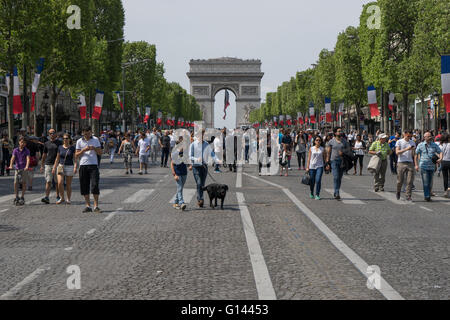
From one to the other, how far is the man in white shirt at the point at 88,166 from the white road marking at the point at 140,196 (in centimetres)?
248

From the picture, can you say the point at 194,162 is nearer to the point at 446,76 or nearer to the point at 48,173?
the point at 48,173

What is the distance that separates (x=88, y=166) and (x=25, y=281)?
6.88 meters

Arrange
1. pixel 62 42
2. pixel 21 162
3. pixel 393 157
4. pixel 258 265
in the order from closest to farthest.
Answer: pixel 258 265 < pixel 21 162 < pixel 393 157 < pixel 62 42

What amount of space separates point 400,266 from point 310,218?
4.79 metres

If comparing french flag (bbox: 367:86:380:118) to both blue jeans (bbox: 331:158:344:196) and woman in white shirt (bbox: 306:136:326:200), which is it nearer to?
blue jeans (bbox: 331:158:344:196)

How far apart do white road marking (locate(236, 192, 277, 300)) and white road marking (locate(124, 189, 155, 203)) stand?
4502mm

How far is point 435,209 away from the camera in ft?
48.4

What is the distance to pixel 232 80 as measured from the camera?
510 feet

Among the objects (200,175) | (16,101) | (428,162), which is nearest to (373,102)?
(16,101)

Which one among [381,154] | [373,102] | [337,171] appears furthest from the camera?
[373,102]

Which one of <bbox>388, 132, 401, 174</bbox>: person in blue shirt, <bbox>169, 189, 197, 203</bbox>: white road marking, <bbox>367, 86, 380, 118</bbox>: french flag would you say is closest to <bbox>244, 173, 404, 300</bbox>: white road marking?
<bbox>169, 189, 197, 203</bbox>: white road marking

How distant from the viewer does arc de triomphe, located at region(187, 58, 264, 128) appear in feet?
508

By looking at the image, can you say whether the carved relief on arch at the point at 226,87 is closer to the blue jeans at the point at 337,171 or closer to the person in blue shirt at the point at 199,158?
the blue jeans at the point at 337,171

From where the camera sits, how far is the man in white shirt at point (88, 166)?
13.8 metres
